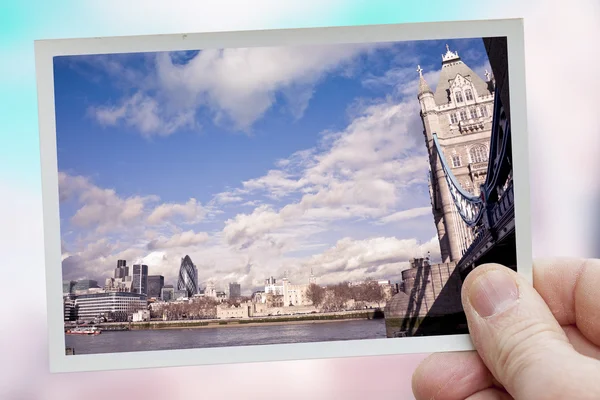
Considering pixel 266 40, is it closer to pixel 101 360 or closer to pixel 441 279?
pixel 441 279

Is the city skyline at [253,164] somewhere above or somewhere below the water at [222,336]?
above

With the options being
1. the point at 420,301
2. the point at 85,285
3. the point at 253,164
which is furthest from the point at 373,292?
the point at 85,285

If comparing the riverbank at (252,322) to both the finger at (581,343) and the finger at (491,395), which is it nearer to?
the finger at (491,395)

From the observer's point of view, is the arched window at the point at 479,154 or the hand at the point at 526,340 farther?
the arched window at the point at 479,154

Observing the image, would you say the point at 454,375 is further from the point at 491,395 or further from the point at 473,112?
the point at 473,112

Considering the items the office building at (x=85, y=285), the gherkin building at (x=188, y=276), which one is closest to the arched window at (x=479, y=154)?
the gherkin building at (x=188, y=276)

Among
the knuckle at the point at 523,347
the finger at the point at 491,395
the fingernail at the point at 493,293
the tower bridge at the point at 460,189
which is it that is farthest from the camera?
the finger at the point at 491,395
